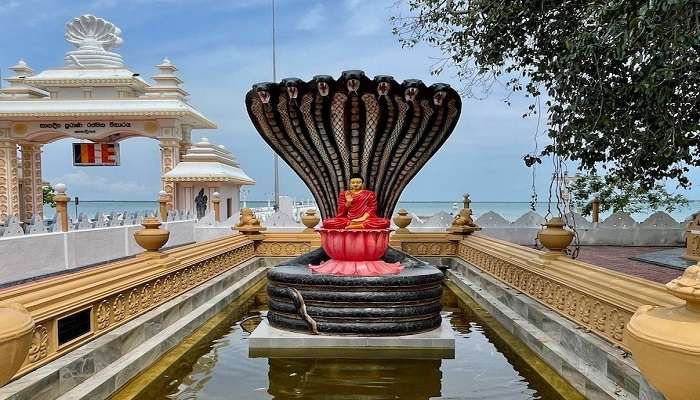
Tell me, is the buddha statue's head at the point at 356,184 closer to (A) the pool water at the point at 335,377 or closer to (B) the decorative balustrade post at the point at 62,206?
(A) the pool water at the point at 335,377

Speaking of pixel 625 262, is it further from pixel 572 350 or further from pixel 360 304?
pixel 360 304

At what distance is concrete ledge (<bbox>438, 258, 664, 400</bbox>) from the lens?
374 cm

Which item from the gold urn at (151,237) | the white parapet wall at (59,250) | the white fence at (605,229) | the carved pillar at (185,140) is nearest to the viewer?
the gold urn at (151,237)

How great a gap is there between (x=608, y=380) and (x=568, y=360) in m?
0.63

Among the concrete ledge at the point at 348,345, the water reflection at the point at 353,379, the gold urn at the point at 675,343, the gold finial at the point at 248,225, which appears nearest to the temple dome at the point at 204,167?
the gold finial at the point at 248,225

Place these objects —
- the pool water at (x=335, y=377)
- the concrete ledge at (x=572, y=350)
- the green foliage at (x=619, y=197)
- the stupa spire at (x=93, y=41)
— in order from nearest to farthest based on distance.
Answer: the concrete ledge at (x=572, y=350)
the pool water at (x=335, y=377)
the green foliage at (x=619, y=197)
the stupa spire at (x=93, y=41)

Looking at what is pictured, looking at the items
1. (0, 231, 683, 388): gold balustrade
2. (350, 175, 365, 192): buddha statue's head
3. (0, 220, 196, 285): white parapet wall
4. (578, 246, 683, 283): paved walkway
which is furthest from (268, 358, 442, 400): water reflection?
(0, 220, 196, 285): white parapet wall

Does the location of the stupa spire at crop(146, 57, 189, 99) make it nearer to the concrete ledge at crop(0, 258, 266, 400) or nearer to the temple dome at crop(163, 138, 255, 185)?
the temple dome at crop(163, 138, 255, 185)

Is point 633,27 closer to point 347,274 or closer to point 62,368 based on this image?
point 347,274

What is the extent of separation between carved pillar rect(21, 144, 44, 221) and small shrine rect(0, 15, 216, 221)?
0.04m

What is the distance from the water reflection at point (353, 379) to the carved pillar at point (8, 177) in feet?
72.6

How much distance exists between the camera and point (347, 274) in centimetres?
630

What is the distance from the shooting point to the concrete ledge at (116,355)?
357cm

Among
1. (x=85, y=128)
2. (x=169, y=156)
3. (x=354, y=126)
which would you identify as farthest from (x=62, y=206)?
(x=85, y=128)
